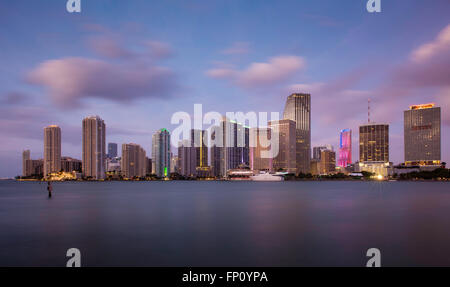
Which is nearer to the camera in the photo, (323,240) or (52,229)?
(323,240)

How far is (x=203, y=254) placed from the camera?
18.4 meters

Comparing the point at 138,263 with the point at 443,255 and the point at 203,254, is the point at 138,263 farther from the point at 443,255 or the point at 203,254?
the point at 443,255
